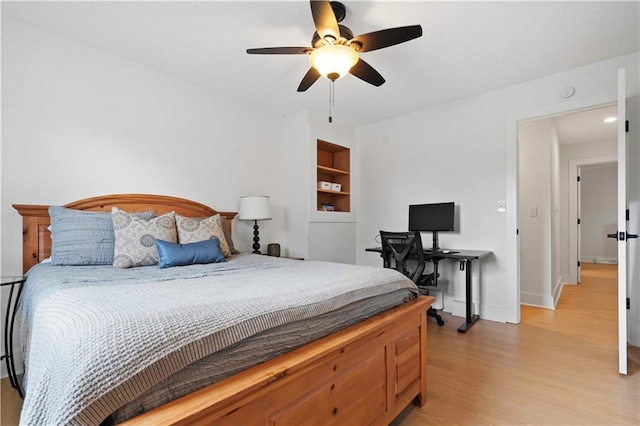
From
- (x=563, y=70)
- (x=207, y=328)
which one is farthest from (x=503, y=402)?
(x=563, y=70)

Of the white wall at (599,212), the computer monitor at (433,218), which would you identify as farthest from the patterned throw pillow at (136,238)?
the white wall at (599,212)

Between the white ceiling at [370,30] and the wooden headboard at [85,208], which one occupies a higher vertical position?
the white ceiling at [370,30]

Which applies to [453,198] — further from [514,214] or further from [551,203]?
[551,203]

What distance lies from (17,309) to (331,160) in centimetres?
377

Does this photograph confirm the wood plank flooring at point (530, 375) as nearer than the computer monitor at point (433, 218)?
Yes

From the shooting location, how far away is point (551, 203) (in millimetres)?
4020

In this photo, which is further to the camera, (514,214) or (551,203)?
(551,203)

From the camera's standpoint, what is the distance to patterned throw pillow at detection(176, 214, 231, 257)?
95.9 inches

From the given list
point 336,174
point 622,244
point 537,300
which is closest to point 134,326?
point 622,244

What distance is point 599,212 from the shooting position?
7.29 m

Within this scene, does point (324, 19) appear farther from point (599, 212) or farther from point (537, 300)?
point (599, 212)

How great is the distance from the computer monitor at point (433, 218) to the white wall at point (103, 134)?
2001mm

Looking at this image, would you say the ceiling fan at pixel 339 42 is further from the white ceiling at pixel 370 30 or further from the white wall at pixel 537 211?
the white wall at pixel 537 211

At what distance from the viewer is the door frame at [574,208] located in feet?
16.8
